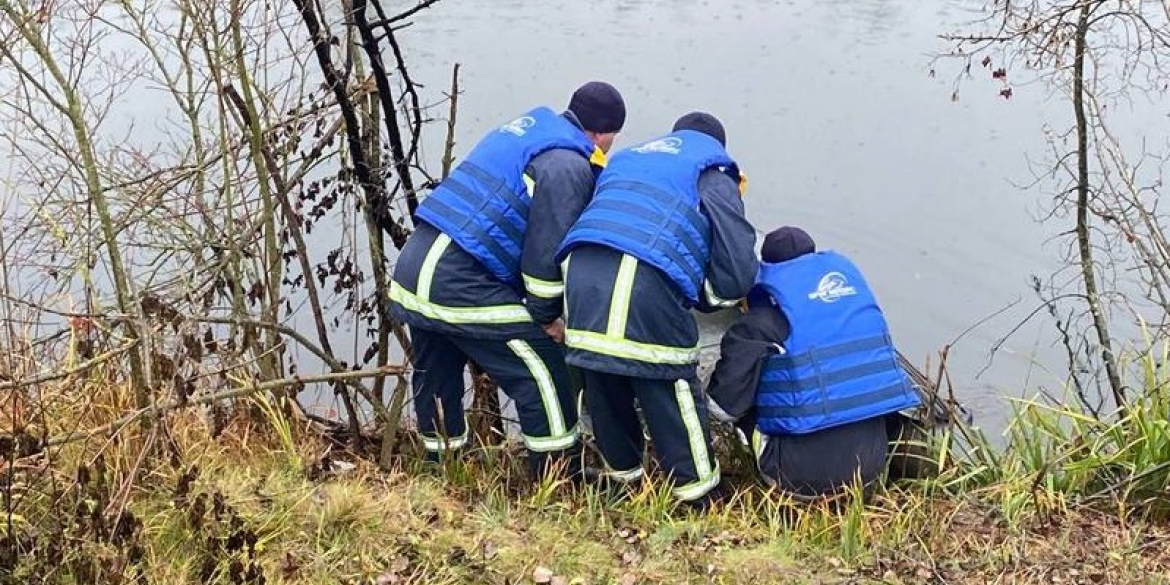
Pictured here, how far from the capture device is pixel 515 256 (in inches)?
180

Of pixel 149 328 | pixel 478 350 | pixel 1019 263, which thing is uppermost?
pixel 149 328

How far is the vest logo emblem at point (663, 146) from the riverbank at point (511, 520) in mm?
1349

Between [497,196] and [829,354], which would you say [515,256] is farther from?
[829,354]

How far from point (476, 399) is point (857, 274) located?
1.94 meters

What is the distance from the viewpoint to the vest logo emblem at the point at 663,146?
4469 millimetres

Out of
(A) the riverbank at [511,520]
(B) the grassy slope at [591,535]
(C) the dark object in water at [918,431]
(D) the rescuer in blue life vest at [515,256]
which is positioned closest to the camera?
(A) the riverbank at [511,520]

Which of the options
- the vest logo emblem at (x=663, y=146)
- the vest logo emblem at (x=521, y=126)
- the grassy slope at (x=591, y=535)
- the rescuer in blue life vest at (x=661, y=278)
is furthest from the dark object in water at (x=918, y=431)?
the vest logo emblem at (x=521, y=126)

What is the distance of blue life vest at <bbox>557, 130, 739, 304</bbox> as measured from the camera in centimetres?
425

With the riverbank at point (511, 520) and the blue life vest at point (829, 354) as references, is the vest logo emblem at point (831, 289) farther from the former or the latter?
the riverbank at point (511, 520)

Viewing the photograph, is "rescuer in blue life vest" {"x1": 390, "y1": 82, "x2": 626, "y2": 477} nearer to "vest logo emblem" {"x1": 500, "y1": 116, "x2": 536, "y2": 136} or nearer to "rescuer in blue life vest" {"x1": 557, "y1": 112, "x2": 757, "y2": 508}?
"vest logo emblem" {"x1": 500, "y1": 116, "x2": 536, "y2": 136}

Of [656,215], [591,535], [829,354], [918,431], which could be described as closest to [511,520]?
[591,535]

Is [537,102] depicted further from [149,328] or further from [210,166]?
[149,328]

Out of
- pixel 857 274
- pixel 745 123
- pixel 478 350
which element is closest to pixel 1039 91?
pixel 745 123

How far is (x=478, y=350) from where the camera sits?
4.71 metres
